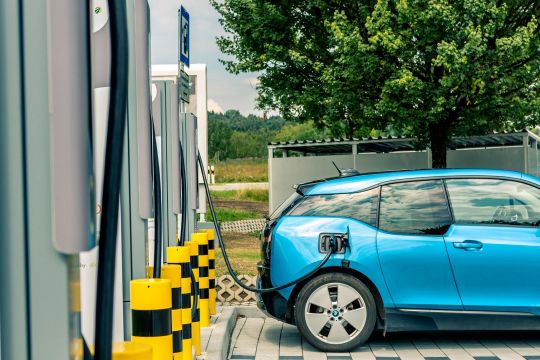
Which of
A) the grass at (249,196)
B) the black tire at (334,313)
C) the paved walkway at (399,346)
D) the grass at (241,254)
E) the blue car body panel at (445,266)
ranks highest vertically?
the blue car body panel at (445,266)

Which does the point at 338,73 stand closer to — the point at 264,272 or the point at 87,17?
the point at 264,272

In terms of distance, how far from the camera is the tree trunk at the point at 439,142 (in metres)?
21.7

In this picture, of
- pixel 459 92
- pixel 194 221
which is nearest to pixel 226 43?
pixel 459 92

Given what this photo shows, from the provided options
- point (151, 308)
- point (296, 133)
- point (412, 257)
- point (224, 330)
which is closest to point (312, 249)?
point (412, 257)

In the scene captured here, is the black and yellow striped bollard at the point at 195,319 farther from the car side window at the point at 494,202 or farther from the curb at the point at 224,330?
the car side window at the point at 494,202

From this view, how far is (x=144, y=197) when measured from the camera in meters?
2.43

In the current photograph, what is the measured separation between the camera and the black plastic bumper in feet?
25.0

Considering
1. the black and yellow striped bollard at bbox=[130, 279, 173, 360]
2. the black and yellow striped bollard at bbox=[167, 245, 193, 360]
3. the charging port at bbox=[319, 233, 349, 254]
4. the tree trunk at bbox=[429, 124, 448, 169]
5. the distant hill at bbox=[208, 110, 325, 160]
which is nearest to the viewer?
the black and yellow striped bollard at bbox=[130, 279, 173, 360]

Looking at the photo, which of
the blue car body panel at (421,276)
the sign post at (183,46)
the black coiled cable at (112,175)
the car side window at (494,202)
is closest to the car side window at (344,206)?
the blue car body panel at (421,276)

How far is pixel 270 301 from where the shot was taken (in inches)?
303

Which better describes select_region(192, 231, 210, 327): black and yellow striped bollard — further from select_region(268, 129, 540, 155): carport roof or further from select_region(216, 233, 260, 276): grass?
select_region(268, 129, 540, 155): carport roof

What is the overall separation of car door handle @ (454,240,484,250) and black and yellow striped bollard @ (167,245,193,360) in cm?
271

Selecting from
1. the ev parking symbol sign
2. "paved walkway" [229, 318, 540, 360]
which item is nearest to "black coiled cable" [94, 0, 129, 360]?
"paved walkway" [229, 318, 540, 360]

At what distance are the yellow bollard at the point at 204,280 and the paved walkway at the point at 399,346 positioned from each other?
0.37m
